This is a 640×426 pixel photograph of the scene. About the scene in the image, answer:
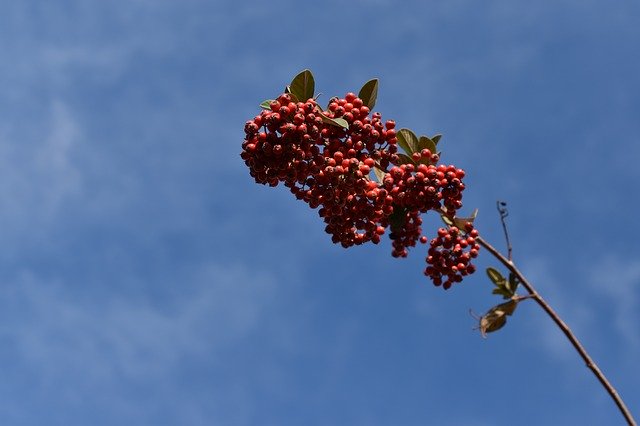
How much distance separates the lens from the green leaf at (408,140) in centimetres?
638

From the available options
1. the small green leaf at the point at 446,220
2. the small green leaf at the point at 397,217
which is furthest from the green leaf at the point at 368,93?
the small green leaf at the point at 446,220

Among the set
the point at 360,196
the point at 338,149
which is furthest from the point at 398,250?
the point at 338,149

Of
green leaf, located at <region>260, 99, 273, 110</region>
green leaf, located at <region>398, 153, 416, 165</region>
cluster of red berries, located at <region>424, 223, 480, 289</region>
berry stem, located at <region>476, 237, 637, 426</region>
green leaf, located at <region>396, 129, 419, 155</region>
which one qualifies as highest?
green leaf, located at <region>260, 99, 273, 110</region>

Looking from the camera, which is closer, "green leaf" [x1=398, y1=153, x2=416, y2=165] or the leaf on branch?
the leaf on branch

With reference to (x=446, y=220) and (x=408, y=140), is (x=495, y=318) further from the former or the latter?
(x=408, y=140)

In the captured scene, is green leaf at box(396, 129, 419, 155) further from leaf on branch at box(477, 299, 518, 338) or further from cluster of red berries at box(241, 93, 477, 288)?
leaf on branch at box(477, 299, 518, 338)

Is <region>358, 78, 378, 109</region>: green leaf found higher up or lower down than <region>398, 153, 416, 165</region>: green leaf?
higher up

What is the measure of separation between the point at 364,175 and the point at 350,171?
145 mm

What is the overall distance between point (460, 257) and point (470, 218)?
40 cm

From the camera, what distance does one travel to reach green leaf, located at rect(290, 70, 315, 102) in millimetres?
6410

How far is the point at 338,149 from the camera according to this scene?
6.16m

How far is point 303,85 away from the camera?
641cm

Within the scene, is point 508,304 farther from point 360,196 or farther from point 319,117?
point 319,117

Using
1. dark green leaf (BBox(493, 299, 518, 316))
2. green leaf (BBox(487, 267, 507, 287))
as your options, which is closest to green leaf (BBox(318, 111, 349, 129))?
green leaf (BBox(487, 267, 507, 287))
